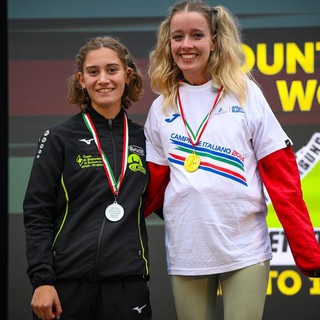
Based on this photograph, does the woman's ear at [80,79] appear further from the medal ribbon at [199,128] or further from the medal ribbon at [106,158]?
the medal ribbon at [199,128]

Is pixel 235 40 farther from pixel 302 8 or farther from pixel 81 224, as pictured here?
pixel 302 8

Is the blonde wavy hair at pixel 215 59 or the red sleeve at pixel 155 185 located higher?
the blonde wavy hair at pixel 215 59

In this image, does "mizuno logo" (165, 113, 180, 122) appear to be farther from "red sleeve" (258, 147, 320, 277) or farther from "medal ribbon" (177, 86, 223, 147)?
"red sleeve" (258, 147, 320, 277)

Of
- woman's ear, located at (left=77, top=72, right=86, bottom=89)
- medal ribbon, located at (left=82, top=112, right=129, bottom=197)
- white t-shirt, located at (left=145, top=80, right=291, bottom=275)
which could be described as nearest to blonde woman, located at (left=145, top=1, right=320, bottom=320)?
white t-shirt, located at (left=145, top=80, right=291, bottom=275)

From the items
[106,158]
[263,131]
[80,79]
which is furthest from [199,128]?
[80,79]

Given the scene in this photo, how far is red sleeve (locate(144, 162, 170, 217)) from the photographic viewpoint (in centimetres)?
257

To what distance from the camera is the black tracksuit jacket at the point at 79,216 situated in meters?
2.35

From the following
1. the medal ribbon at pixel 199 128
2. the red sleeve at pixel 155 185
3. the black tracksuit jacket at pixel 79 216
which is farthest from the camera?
the red sleeve at pixel 155 185

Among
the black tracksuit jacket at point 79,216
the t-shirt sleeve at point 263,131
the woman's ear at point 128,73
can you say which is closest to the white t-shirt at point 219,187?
the t-shirt sleeve at point 263,131

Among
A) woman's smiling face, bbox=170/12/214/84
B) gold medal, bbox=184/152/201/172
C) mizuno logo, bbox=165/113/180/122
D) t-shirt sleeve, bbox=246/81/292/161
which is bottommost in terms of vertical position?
gold medal, bbox=184/152/201/172

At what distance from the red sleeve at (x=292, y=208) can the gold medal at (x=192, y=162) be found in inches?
9.5

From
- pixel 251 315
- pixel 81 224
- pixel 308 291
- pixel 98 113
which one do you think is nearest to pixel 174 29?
pixel 98 113

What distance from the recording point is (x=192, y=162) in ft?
8.00

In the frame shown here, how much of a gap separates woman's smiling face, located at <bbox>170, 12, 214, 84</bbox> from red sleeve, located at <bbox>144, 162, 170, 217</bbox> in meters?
0.37
